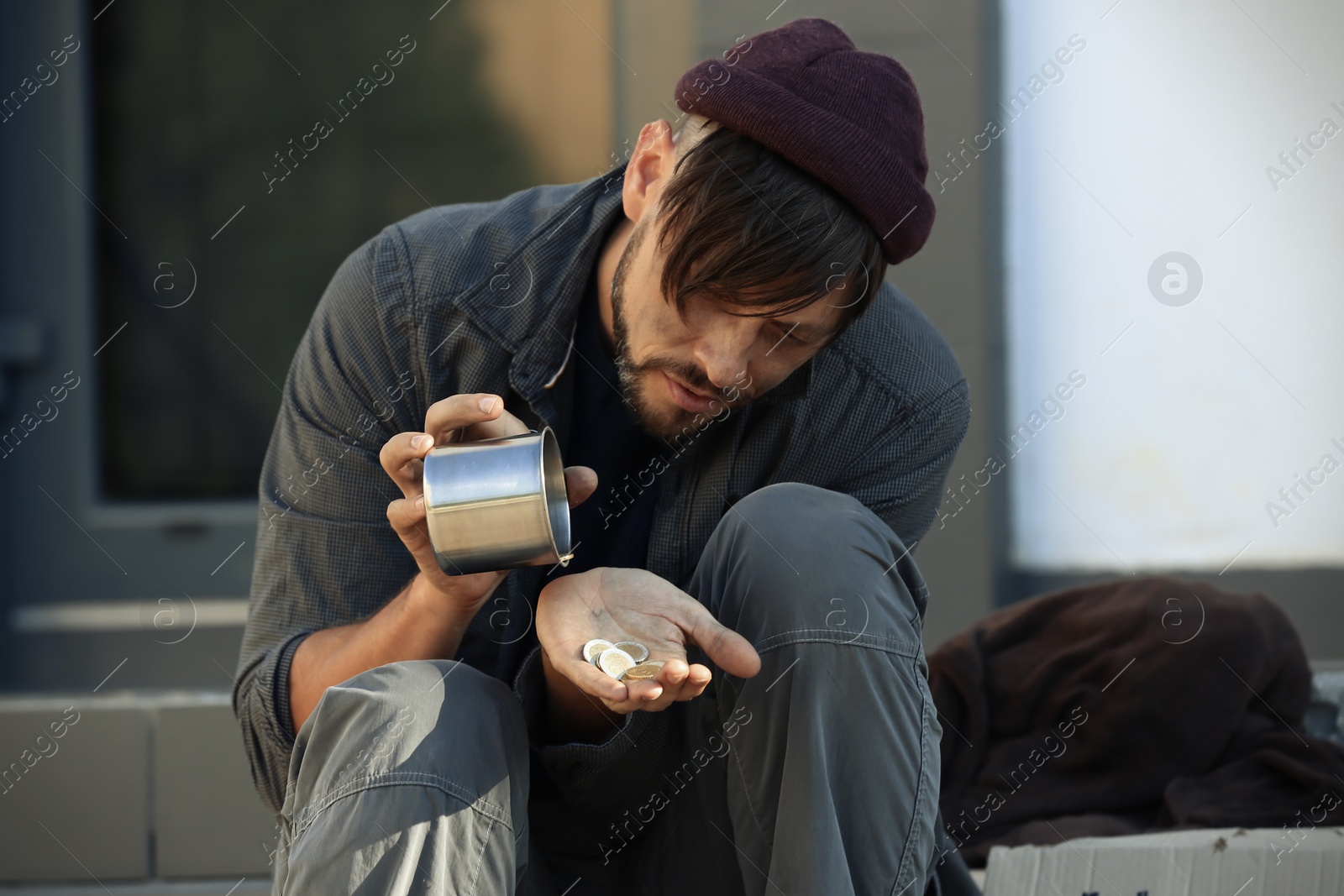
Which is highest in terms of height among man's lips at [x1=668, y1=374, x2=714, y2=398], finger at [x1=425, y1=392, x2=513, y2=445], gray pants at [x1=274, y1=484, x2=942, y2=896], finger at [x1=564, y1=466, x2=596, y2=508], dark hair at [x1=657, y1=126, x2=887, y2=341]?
dark hair at [x1=657, y1=126, x2=887, y2=341]

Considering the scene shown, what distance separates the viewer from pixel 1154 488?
114 inches

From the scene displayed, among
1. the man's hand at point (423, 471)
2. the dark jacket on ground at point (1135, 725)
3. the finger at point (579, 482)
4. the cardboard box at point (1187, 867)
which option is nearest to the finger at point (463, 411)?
the man's hand at point (423, 471)

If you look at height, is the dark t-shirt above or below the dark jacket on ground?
above

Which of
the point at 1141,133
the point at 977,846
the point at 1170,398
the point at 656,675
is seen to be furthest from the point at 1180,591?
the point at 656,675

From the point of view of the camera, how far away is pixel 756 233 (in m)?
1.25

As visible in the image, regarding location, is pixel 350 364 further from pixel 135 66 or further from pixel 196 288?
pixel 135 66

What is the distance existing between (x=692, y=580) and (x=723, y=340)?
28cm

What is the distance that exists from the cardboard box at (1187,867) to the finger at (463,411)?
104 cm

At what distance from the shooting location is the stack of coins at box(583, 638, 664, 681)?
101cm

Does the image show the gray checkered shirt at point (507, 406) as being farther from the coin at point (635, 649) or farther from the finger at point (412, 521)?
the coin at point (635, 649)

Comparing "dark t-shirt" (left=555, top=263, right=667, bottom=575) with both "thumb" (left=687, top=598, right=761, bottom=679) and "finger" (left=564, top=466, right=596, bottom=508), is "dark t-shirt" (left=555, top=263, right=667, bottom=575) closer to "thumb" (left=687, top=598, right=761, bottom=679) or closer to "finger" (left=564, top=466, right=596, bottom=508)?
"finger" (left=564, top=466, right=596, bottom=508)

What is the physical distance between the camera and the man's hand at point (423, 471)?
1.08 m

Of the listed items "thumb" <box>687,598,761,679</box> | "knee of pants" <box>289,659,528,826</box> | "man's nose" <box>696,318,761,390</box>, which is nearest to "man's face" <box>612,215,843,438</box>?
"man's nose" <box>696,318,761,390</box>

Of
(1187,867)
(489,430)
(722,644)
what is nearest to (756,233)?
(489,430)
